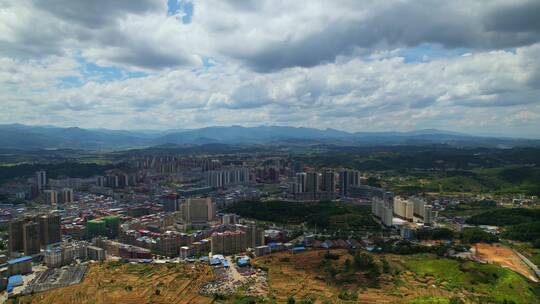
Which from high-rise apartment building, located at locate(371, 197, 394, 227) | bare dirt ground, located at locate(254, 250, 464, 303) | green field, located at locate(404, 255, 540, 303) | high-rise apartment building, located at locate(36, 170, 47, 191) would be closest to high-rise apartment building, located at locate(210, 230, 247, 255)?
bare dirt ground, located at locate(254, 250, 464, 303)

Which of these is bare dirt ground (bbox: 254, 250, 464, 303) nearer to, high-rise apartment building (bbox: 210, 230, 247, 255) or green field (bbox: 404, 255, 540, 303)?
green field (bbox: 404, 255, 540, 303)

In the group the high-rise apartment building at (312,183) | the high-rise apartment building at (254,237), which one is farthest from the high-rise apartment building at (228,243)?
the high-rise apartment building at (312,183)

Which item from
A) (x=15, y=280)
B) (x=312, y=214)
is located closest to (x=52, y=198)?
(x=15, y=280)

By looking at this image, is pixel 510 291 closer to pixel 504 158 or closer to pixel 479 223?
pixel 479 223

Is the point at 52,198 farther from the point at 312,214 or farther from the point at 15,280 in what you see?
the point at 312,214

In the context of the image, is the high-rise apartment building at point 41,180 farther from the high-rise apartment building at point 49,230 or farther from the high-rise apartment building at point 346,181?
the high-rise apartment building at point 346,181

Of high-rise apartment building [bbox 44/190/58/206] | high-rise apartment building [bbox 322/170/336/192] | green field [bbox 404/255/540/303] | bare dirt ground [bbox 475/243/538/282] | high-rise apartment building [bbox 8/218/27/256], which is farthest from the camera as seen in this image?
high-rise apartment building [bbox 322/170/336/192]
